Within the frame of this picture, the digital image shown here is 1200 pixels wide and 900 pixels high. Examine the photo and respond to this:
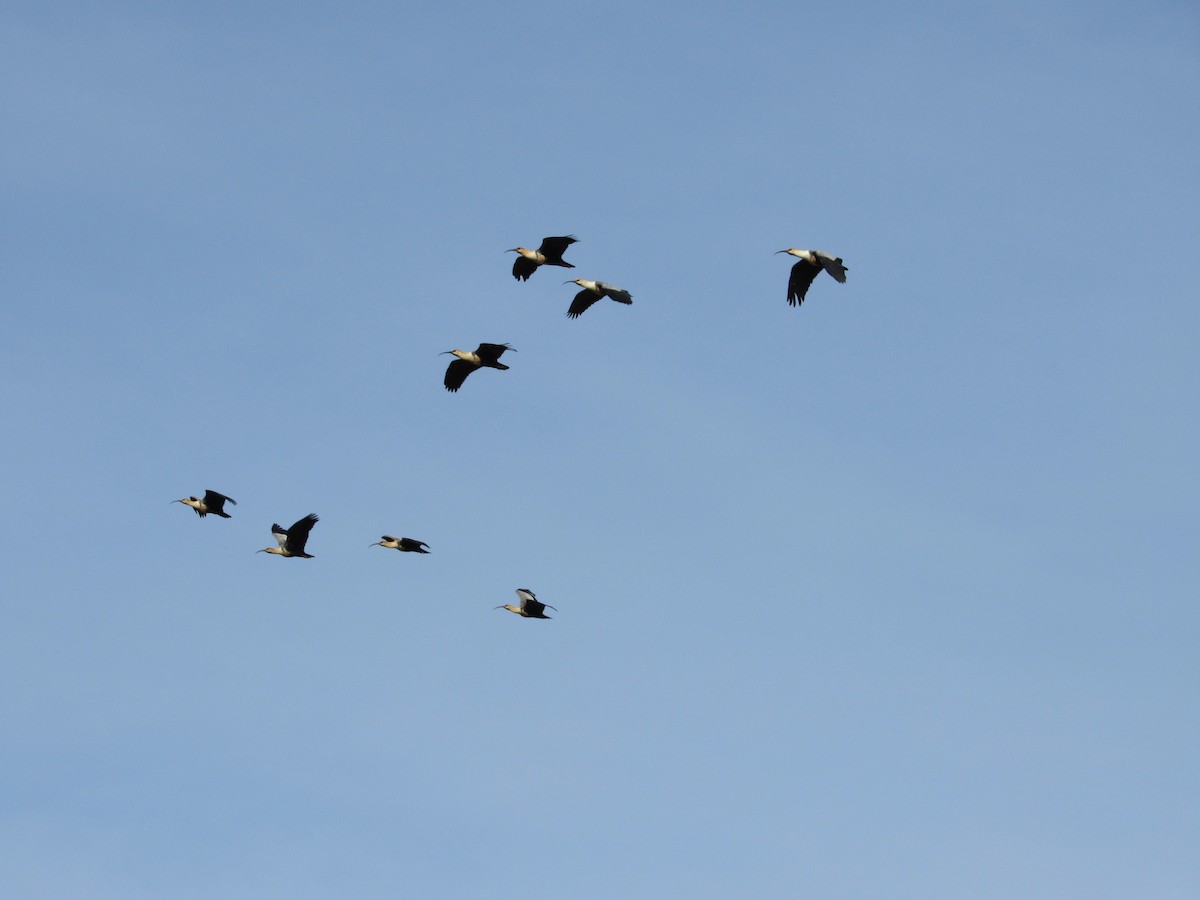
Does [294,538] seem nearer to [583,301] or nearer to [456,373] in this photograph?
[456,373]

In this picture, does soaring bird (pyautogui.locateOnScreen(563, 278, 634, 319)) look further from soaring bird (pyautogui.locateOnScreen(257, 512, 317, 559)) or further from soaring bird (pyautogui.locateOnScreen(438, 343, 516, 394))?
soaring bird (pyautogui.locateOnScreen(257, 512, 317, 559))

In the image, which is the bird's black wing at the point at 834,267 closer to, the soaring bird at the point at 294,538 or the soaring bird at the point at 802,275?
the soaring bird at the point at 802,275

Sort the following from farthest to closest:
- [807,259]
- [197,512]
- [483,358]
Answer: [197,512], [483,358], [807,259]

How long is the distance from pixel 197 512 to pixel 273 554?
3663 millimetres

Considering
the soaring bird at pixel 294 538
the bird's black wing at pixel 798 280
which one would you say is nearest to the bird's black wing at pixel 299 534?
the soaring bird at pixel 294 538

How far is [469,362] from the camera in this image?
48.7m

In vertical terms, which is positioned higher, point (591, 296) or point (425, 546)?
point (591, 296)

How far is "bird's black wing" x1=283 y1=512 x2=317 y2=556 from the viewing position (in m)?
46.7

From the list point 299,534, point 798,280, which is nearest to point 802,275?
point 798,280

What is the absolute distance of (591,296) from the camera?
4866 cm

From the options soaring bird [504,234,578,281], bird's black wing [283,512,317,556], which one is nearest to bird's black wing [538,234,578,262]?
soaring bird [504,234,578,281]

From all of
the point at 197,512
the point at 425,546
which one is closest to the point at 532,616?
the point at 425,546

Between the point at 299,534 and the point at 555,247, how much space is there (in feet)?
34.7

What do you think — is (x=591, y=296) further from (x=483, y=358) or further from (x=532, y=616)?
(x=532, y=616)
